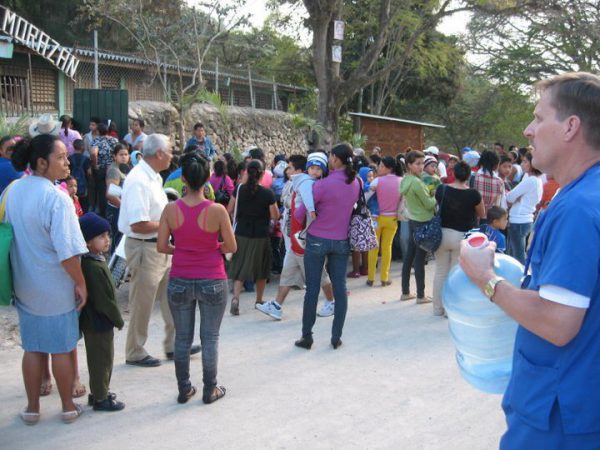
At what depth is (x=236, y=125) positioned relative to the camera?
18.8m

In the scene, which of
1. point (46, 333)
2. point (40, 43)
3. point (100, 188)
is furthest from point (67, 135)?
point (46, 333)

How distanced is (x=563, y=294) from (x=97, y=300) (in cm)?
330

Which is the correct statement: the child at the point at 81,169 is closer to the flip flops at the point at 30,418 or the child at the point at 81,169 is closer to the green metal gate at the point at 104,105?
the green metal gate at the point at 104,105

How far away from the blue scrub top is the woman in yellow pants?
21.3 feet

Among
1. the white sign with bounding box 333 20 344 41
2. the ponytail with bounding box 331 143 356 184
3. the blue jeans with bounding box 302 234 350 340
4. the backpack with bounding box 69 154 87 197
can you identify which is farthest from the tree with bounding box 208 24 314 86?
the blue jeans with bounding box 302 234 350 340

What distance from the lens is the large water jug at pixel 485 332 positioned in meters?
2.45

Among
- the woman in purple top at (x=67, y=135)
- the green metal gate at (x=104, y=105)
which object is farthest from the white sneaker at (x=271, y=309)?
the green metal gate at (x=104, y=105)

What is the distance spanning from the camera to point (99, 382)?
437cm

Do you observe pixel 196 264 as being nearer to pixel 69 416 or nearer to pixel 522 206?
pixel 69 416

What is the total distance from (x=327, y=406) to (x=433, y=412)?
0.77 m

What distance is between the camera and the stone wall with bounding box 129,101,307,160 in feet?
50.3

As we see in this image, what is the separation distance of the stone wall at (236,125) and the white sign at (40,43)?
2.03 meters

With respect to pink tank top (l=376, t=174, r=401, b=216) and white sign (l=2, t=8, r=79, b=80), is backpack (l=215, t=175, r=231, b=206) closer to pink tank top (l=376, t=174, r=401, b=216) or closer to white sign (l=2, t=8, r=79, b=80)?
pink tank top (l=376, t=174, r=401, b=216)

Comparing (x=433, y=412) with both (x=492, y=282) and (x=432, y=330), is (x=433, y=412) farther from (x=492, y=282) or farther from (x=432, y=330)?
(x=492, y=282)
